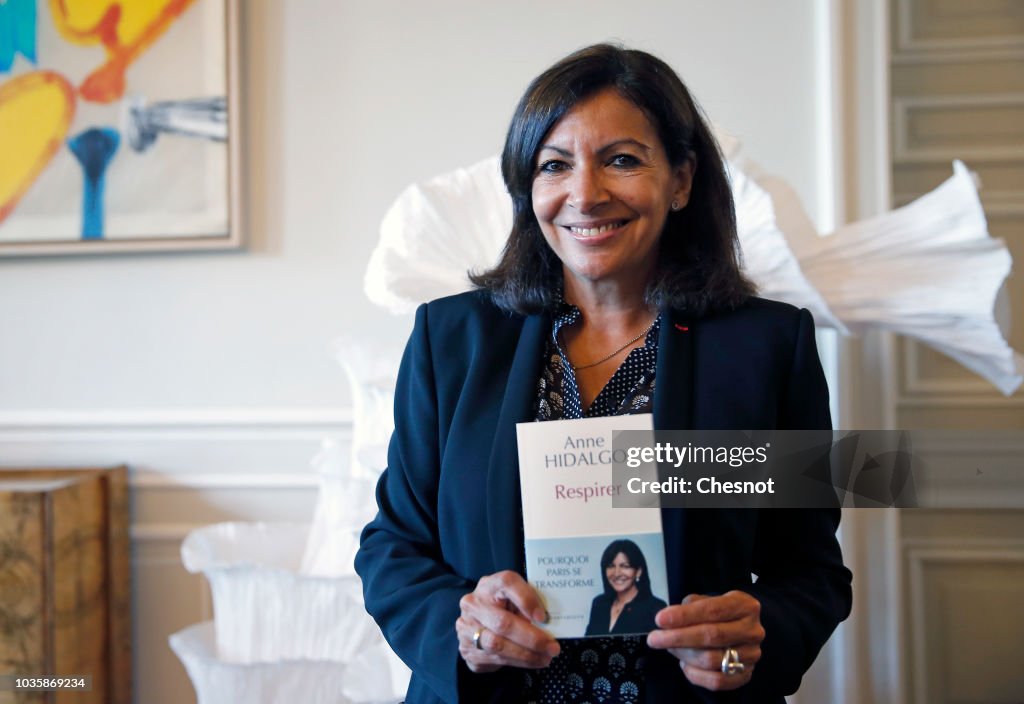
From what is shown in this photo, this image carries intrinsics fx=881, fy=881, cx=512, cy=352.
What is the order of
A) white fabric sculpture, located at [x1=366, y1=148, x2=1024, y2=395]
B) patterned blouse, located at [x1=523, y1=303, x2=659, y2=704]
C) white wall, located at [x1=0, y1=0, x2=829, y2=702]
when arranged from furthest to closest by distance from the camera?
white wall, located at [x1=0, y1=0, x2=829, y2=702] → white fabric sculpture, located at [x1=366, y1=148, x2=1024, y2=395] → patterned blouse, located at [x1=523, y1=303, x2=659, y2=704]

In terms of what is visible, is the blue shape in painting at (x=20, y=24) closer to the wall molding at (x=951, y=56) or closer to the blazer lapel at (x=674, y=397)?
the blazer lapel at (x=674, y=397)

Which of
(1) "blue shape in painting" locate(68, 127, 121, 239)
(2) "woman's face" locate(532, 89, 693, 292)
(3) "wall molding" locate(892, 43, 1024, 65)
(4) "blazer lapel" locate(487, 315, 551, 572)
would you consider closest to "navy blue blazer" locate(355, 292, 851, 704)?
(4) "blazer lapel" locate(487, 315, 551, 572)

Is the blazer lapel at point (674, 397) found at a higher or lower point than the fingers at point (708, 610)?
higher

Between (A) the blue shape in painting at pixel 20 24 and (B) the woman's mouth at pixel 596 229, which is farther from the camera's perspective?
(A) the blue shape in painting at pixel 20 24

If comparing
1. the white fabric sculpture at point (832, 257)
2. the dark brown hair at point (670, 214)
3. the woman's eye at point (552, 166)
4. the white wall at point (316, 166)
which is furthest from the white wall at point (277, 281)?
the woman's eye at point (552, 166)

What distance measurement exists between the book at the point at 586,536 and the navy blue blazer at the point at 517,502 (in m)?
0.13

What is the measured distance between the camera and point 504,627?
2.97 feet

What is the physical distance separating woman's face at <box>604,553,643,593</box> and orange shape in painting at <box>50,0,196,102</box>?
75.4 inches

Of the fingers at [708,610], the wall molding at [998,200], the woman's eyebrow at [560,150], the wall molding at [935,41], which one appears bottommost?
the fingers at [708,610]

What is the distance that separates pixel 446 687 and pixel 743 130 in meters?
1.52

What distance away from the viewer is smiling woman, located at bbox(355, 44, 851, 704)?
1015 mm

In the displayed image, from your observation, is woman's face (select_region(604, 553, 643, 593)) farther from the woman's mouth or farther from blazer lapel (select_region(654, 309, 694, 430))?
the woman's mouth

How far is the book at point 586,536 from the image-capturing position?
883 mm

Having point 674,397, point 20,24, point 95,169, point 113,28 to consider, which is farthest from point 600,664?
point 20,24
